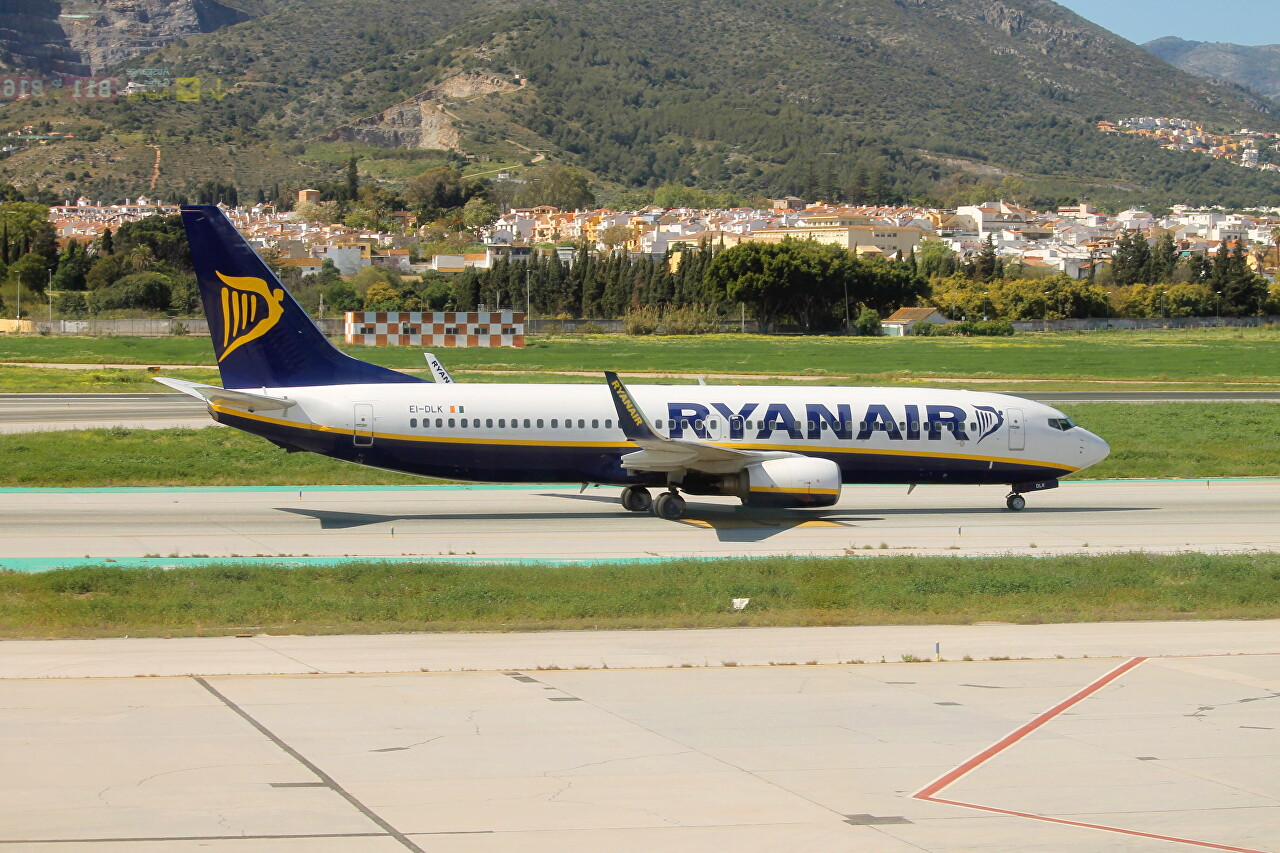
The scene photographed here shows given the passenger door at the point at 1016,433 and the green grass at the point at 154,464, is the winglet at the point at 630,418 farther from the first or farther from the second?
the passenger door at the point at 1016,433

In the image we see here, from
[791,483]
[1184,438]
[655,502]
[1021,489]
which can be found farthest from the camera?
[1184,438]

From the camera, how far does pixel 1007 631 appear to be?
64.6ft

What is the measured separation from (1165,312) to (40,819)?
174195 millimetres

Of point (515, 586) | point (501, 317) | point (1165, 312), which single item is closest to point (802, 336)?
point (501, 317)

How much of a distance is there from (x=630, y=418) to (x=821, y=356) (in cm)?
6429

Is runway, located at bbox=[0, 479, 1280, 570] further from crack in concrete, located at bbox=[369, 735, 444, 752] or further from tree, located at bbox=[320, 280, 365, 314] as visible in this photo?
tree, located at bbox=[320, 280, 365, 314]

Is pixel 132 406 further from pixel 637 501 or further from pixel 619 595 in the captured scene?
pixel 619 595

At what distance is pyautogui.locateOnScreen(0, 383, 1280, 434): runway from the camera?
46.1 m

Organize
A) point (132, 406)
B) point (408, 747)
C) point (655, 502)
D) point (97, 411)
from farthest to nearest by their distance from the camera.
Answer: point (132, 406), point (97, 411), point (655, 502), point (408, 747)

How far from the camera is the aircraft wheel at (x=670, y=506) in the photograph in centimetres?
3136

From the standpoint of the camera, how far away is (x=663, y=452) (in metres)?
30.5

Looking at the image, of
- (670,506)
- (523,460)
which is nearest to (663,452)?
(670,506)

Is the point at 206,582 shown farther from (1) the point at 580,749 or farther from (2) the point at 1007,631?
(2) the point at 1007,631

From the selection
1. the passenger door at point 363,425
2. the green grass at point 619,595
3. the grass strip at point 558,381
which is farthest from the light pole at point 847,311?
the green grass at point 619,595
